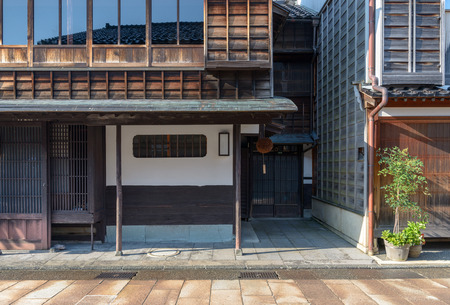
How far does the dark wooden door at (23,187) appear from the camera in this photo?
8.52 metres

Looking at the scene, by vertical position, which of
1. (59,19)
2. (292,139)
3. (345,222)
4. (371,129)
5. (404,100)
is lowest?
(345,222)

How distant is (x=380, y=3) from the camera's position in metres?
8.11

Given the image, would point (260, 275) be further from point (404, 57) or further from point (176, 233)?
point (404, 57)

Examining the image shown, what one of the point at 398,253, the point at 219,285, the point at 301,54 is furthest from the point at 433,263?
the point at 301,54

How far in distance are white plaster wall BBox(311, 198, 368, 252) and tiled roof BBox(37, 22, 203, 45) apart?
272 inches

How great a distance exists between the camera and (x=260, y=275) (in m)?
6.90

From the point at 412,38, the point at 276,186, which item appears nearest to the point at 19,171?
the point at 276,186

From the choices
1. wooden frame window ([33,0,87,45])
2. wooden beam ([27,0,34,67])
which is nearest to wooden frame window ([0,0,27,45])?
wooden beam ([27,0,34,67])

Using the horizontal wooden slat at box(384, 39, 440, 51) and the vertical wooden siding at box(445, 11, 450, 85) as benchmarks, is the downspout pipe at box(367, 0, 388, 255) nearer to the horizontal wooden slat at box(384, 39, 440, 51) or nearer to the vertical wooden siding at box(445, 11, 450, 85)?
the horizontal wooden slat at box(384, 39, 440, 51)

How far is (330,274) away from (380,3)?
7224 mm

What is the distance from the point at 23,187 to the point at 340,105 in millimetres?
10331

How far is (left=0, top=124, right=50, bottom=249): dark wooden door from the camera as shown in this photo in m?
8.52

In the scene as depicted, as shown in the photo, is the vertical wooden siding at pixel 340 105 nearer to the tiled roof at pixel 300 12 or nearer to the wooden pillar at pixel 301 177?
the wooden pillar at pixel 301 177

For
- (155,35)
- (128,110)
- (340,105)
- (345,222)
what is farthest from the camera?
(340,105)
